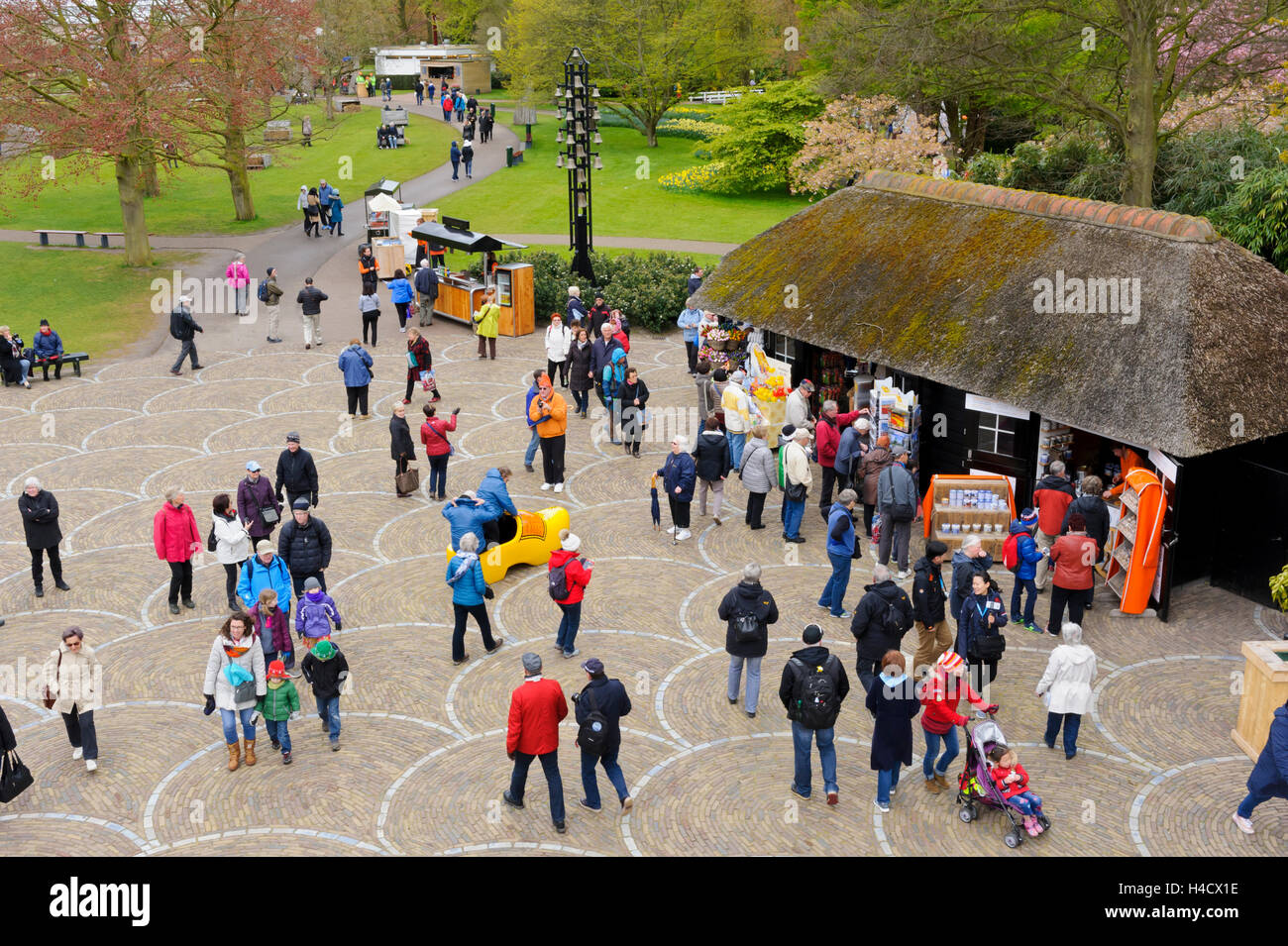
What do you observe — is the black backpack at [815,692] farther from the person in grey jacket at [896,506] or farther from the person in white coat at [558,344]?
the person in white coat at [558,344]

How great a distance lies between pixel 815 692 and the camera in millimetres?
10711

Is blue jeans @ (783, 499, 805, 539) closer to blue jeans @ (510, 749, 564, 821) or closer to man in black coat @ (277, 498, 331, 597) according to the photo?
man in black coat @ (277, 498, 331, 597)

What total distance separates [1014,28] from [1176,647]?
21708 mm

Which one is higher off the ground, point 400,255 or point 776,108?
point 776,108

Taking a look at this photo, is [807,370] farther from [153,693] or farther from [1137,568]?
[153,693]

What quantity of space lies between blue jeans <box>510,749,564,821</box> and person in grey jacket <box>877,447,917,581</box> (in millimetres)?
6711

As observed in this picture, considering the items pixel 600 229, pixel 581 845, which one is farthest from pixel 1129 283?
pixel 600 229

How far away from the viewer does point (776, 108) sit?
158 ft

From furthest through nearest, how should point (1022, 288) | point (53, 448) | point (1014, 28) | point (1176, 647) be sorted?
point (1014, 28)
point (53, 448)
point (1022, 288)
point (1176, 647)

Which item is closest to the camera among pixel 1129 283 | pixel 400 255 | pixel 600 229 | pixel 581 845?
pixel 581 845

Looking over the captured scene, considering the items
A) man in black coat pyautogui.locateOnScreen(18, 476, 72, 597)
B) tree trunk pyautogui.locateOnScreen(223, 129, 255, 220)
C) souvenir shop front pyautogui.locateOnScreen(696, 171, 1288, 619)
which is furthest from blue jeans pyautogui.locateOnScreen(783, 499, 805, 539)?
tree trunk pyautogui.locateOnScreen(223, 129, 255, 220)

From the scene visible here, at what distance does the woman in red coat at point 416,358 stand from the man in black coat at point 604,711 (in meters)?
12.1

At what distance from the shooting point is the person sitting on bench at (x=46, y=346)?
25.0 m

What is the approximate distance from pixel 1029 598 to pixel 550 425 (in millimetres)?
7778
